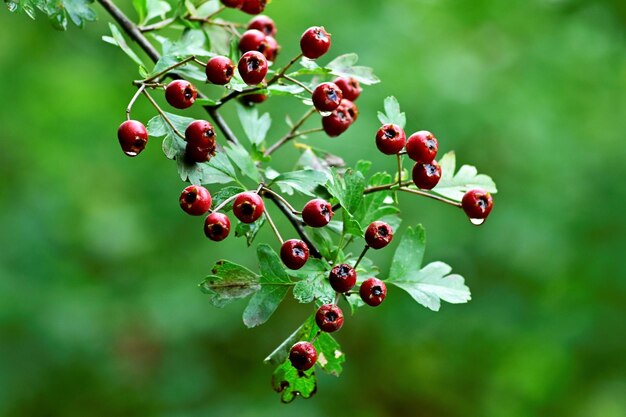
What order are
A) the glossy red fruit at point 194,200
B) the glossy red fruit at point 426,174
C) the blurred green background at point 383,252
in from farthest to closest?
the blurred green background at point 383,252 < the glossy red fruit at point 426,174 < the glossy red fruit at point 194,200

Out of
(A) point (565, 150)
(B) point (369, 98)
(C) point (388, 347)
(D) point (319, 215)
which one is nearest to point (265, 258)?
(D) point (319, 215)

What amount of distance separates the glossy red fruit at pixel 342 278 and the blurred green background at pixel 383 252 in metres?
2.20

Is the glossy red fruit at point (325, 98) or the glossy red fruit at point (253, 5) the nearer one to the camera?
the glossy red fruit at point (325, 98)

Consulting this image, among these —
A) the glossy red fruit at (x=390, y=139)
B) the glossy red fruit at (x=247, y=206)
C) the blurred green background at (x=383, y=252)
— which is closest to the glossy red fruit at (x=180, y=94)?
the glossy red fruit at (x=247, y=206)

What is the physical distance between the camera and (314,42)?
103 centimetres

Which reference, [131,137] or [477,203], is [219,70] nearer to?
[131,137]

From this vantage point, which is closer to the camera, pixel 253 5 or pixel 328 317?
pixel 328 317

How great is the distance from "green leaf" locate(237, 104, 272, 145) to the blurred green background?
192cm

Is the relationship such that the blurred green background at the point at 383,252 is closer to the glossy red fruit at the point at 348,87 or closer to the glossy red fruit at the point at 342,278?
the glossy red fruit at the point at 348,87

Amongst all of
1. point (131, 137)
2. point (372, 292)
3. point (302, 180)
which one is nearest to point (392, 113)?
point (302, 180)

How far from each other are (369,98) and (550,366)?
1.55 m

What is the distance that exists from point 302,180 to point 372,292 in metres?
0.19

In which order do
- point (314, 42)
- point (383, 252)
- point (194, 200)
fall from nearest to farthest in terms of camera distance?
1. point (194, 200)
2. point (314, 42)
3. point (383, 252)

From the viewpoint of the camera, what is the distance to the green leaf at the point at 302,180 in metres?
1.02
